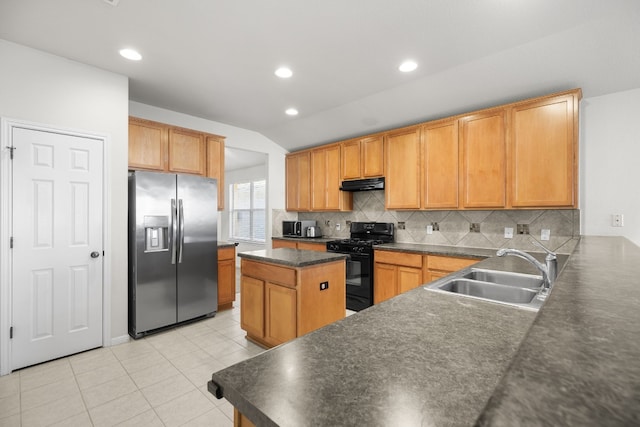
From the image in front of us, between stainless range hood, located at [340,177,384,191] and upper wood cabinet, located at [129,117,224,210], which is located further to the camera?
stainless range hood, located at [340,177,384,191]

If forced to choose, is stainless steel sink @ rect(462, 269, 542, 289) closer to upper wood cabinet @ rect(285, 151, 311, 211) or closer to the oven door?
the oven door

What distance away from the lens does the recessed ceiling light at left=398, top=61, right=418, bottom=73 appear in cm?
286

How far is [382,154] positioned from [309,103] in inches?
49.4

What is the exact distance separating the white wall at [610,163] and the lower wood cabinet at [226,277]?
4118 mm

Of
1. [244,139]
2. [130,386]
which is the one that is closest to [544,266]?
[130,386]

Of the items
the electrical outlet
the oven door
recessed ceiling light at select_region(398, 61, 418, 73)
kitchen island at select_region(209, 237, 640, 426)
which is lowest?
the oven door

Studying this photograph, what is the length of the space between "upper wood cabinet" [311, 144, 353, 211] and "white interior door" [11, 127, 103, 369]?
3.06m

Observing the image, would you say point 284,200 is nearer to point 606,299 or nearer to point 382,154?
point 382,154

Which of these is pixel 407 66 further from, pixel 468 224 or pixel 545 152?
pixel 468 224

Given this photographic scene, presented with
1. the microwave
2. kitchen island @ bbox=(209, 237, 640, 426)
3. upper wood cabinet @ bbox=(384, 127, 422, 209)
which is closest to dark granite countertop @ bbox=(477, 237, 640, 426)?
kitchen island @ bbox=(209, 237, 640, 426)

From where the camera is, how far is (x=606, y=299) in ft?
1.98

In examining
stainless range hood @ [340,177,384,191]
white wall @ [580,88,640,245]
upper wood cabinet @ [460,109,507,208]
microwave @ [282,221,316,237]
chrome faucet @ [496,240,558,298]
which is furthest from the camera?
microwave @ [282,221,316,237]

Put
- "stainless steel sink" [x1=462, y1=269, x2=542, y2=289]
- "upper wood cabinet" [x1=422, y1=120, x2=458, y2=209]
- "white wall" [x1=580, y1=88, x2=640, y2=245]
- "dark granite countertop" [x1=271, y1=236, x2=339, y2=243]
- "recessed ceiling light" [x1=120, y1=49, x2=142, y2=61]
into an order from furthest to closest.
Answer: "dark granite countertop" [x1=271, y1=236, x2=339, y2=243] → "upper wood cabinet" [x1=422, y1=120, x2=458, y2=209] → "white wall" [x1=580, y1=88, x2=640, y2=245] → "recessed ceiling light" [x1=120, y1=49, x2=142, y2=61] → "stainless steel sink" [x1=462, y1=269, x2=542, y2=289]

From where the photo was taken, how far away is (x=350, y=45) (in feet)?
8.35
